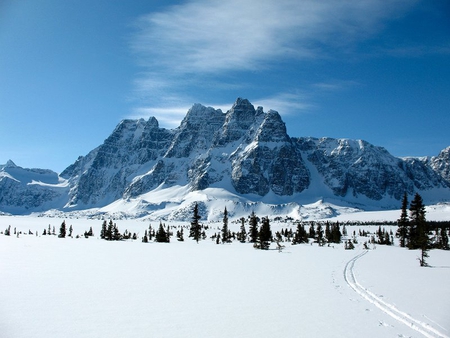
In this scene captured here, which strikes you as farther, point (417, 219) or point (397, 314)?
point (417, 219)

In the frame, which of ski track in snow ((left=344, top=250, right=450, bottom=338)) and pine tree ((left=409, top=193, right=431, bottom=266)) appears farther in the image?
pine tree ((left=409, top=193, right=431, bottom=266))

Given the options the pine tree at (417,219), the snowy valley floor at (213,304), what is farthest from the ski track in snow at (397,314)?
the pine tree at (417,219)

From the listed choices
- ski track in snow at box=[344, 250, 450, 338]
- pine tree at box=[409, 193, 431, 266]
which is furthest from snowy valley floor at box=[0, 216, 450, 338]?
pine tree at box=[409, 193, 431, 266]

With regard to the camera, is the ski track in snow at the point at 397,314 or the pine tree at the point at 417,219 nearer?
the ski track in snow at the point at 397,314

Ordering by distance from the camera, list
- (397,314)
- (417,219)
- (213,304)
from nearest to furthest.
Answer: (397,314)
(213,304)
(417,219)

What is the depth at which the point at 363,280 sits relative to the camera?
27.1 meters

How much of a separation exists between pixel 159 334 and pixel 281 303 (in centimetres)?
787

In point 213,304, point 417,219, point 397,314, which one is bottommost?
point 213,304

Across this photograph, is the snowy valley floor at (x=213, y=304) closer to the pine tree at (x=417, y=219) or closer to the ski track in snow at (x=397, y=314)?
the ski track in snow at (x=397, y=314)

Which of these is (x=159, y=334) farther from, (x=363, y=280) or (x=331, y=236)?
(x=331, y=236)

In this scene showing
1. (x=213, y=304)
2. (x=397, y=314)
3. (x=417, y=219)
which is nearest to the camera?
(x=397, y=314)

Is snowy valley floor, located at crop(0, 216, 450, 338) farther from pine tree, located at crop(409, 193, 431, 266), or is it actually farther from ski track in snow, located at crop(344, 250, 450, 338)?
pine tree, located at crop(409, 193, 431, 266)

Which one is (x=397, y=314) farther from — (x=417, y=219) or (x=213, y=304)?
(x=417, y=219)

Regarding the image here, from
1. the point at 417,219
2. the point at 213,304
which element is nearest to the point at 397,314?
the point at 213,304
